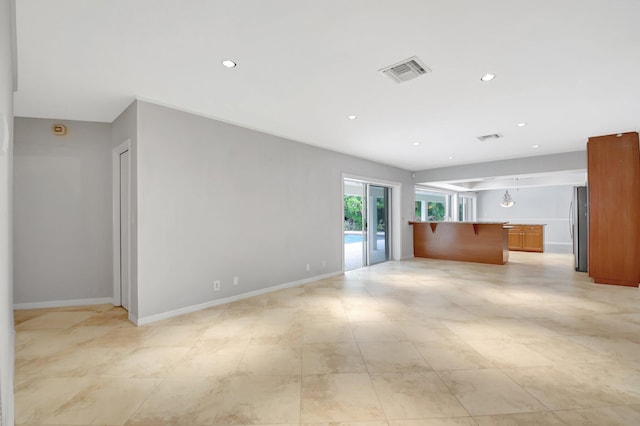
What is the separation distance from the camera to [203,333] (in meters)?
3.07

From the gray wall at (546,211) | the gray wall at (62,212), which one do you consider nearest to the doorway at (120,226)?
the gray wall at (62,212)

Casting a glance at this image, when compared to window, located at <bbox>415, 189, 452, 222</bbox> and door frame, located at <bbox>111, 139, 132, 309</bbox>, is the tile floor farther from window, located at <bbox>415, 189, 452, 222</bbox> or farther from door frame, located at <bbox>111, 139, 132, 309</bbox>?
window, located at <bbox>415, 189, 452, 222</bbox>

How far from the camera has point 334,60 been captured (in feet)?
8.29

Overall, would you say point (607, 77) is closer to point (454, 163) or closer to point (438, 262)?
point (454, 163)

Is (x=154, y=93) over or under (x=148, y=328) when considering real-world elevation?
over

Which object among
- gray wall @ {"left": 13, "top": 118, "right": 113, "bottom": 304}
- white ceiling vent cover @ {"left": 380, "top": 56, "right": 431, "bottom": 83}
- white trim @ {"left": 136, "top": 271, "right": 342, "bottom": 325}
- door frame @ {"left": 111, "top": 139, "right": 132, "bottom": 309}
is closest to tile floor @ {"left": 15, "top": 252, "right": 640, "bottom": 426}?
white trim @ {"left": 136, "top": 271, "right": 342, "bottom": 325}

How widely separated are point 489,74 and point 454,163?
17.5 feet

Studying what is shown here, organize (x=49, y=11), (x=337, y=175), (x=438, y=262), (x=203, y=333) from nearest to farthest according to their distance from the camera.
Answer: (x=49, y=11) < (x=203, y=333) < (x=337, y=175) < (x=438, y=262)

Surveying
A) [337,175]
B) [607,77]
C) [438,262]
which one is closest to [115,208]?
[337,175]

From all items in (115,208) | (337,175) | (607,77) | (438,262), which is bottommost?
(438,262)

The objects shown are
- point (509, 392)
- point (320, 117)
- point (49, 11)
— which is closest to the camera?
point (49, 11)

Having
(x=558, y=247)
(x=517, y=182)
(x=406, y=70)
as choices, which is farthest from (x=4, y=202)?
(x=558, y=247)

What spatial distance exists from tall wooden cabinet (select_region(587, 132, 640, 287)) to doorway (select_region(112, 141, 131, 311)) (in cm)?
792

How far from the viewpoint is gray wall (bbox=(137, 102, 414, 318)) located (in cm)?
341
